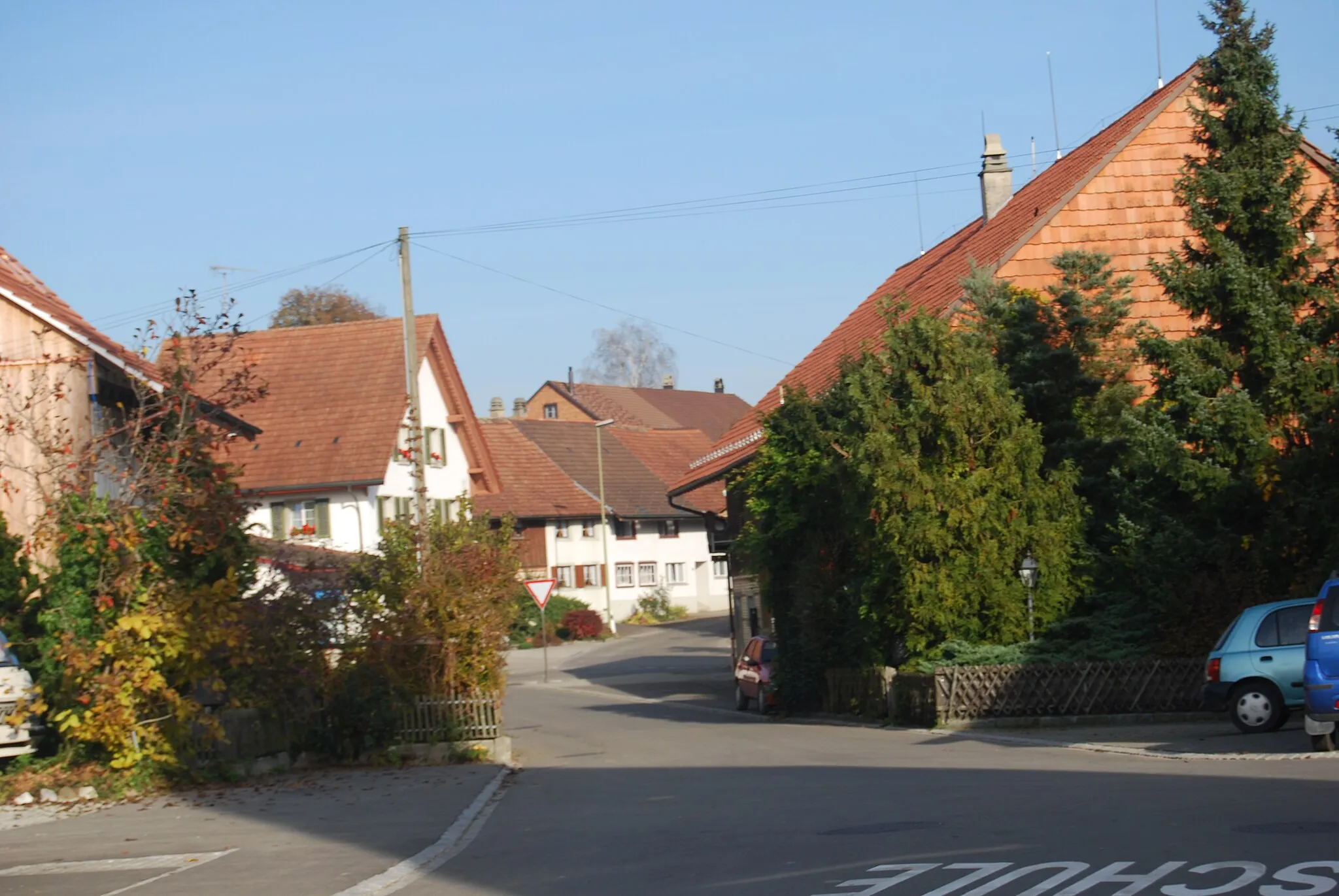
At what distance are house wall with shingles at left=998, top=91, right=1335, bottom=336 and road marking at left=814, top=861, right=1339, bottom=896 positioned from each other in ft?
75.1

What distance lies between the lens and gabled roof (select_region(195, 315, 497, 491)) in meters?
45.7

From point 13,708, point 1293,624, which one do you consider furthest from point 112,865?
point 1293,624

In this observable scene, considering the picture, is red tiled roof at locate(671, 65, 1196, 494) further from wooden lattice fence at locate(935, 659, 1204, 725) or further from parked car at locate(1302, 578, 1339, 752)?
parked car at locate(1302, 578, 1339, 752)

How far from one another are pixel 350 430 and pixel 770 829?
36.3m

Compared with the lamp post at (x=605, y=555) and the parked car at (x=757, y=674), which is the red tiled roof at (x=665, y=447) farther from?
the parked car at (x=757, y=674)

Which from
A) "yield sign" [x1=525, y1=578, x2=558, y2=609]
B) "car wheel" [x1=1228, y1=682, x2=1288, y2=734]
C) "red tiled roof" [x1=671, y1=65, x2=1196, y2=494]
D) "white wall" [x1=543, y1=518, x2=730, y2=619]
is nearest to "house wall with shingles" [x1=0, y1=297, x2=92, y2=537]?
"red tiled roof" [x1=671, y1=65, x2=1196, y2=494]

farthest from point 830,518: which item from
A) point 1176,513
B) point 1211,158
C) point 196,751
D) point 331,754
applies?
point 196,751

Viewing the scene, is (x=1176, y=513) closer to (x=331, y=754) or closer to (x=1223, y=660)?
(x=1223, y=660)

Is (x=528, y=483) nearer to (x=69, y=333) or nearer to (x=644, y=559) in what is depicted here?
(x=644, y=559)

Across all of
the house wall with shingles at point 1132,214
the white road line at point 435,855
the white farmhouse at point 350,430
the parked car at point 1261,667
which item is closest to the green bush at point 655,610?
the white farmhouse at point 350,430

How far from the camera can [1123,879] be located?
832 centimetres

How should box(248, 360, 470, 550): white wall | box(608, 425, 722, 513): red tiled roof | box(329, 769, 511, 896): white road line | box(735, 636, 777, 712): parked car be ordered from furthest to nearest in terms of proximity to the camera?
1. box(608, 425, 722, 513): red tiled roof
2. box(248, 360, 470, 550): white wall
3. box(735, 636, 777, 712): parked car
4. box(329, 769, 511, 896): white road line

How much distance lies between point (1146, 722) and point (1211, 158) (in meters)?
8.62

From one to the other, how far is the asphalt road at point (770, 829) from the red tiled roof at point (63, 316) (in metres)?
8.07
